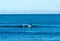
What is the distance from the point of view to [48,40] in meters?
15.4

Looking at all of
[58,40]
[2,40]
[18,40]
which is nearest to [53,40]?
[58,40]

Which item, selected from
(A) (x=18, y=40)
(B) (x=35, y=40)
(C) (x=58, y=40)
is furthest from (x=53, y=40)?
(A) (x=18, y=40)

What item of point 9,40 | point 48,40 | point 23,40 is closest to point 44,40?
point 48,40

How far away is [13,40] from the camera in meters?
15.7

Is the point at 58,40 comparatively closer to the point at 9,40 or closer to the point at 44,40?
the point at 44,40

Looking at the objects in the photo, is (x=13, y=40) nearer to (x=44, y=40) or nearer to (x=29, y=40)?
(x=29, y=40)

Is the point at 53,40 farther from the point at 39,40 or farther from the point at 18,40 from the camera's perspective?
the point at 18,40

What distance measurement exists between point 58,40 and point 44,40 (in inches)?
45.2

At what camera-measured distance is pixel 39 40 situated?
15508 millimetres

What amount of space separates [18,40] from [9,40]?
70 cm

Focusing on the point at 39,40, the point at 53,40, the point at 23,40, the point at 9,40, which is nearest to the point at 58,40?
the point at 53,40

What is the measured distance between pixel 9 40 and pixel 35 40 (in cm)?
205

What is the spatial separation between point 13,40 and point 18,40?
41 cm

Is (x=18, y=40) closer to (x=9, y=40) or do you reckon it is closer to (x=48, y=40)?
(x=9, y=40)
